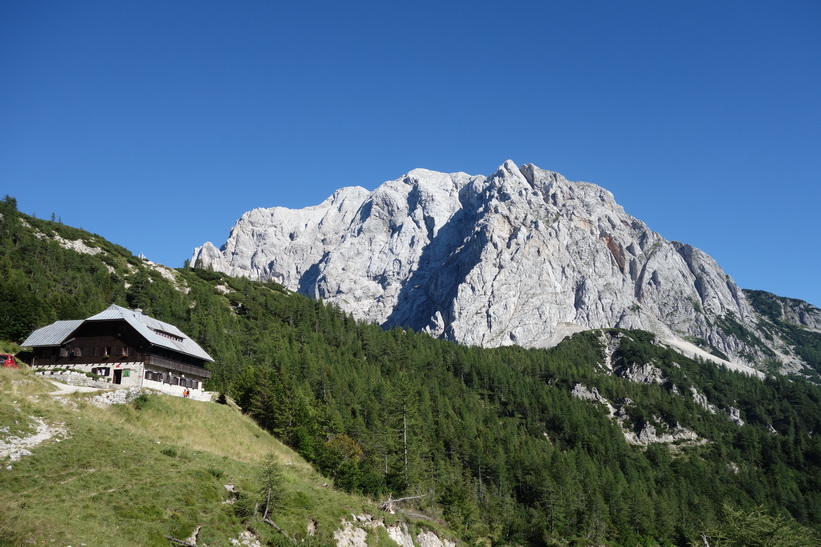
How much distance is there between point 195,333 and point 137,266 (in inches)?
3004

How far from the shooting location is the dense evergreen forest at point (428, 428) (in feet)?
235

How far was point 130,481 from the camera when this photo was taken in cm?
3164

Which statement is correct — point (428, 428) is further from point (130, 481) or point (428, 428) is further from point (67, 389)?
point (130, 481)

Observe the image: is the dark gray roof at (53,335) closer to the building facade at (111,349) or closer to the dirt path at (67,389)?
the building facade at (111,349)

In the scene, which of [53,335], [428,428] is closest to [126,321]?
[53,335]

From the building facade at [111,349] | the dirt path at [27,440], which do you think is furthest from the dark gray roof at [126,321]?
the dirt path at [27,440]

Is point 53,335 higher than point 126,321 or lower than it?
lower

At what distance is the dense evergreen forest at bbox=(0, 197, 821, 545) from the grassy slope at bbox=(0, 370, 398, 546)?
12978 millimetres

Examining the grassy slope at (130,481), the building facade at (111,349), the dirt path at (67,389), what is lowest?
Result: the grassy slope at (130,481)

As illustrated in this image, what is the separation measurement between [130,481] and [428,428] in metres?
104

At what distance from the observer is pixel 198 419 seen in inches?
2080

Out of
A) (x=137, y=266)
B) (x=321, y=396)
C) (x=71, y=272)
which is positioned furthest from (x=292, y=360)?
(x=137, y=266)

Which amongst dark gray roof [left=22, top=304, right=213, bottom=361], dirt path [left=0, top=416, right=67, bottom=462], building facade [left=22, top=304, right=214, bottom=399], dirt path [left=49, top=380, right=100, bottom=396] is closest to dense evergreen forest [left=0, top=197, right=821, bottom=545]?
dark gray roof [left=22, top=304, right=213, bottom=361]

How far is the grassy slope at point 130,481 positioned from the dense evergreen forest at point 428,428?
12978mm
